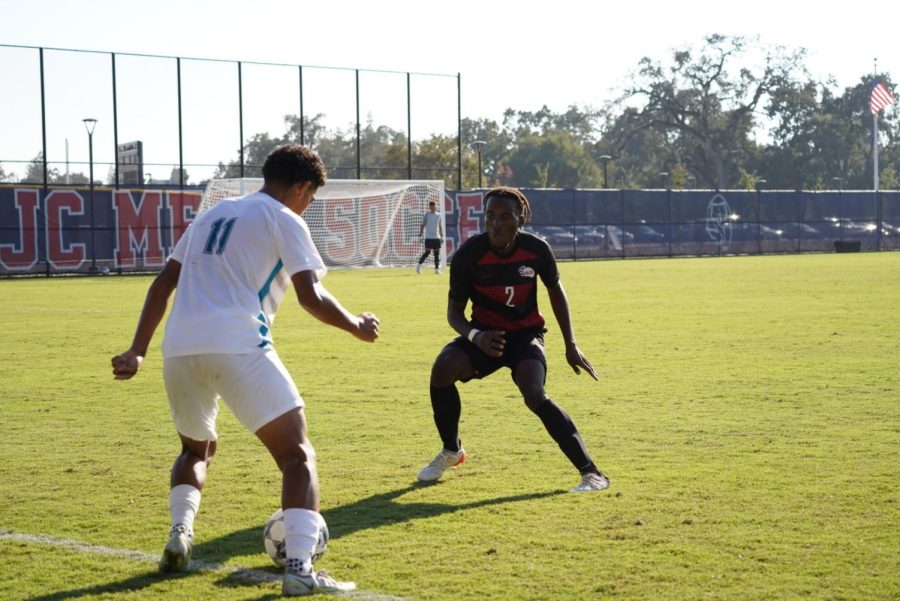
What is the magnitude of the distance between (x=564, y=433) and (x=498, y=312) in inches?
34.0

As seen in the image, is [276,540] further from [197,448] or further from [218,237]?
[218,237]

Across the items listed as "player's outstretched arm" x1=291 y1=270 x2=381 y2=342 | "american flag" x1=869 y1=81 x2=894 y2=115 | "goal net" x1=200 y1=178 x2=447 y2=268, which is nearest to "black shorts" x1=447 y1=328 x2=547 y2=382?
"player's outstretched arm" x1=291 y1=270 x2=381 y2=342

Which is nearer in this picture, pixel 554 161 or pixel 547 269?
pixel 547 269

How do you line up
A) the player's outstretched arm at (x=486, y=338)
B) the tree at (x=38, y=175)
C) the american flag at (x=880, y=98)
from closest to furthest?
the player's outstretched arm at (x=486, y=338) < the tree at (x=38, y=175) < the american flag at (x=880, y=98)

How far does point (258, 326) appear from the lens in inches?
193

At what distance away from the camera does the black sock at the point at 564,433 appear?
6.79 metres

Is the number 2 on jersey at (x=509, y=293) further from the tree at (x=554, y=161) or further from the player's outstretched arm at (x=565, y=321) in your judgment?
the tree at (x=554, y=161)

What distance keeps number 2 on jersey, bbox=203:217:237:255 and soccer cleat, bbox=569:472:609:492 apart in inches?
106

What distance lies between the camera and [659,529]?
18.9ft

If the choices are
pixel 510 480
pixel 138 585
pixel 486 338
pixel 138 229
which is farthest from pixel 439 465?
pixel 138 229

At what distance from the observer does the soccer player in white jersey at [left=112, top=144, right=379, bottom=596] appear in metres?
4.82

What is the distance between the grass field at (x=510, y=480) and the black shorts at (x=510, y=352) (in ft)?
2.14

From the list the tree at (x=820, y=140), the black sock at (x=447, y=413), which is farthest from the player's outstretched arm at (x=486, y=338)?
the tree at (x=820, y=140)

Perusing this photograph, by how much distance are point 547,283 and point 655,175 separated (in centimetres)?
10645
